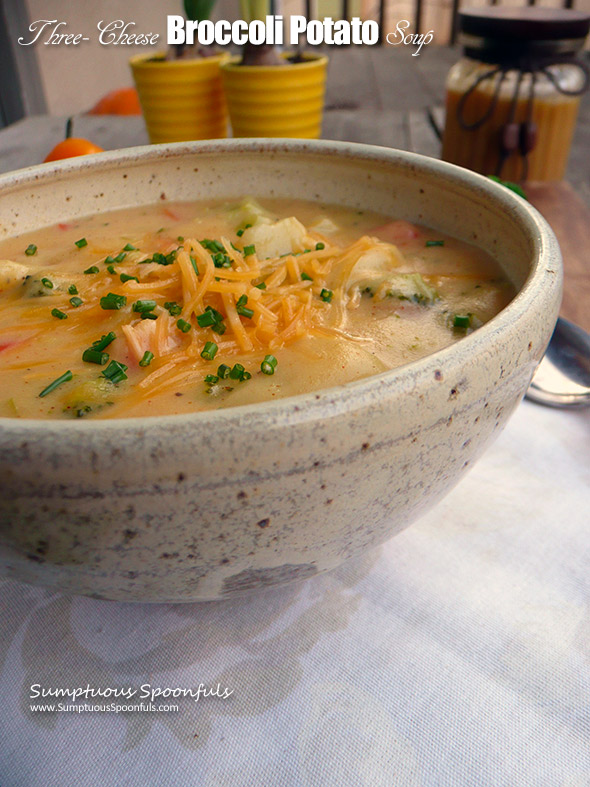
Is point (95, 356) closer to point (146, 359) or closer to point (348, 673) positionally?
point (146, 359)

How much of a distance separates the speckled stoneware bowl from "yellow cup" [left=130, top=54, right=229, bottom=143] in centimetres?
193

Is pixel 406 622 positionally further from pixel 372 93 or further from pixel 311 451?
pixel 372 93

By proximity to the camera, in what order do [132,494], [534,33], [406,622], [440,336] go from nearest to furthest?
[132,494] < [406,622] < [440,336] < [534,33]

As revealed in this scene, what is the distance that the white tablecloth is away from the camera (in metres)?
0.73

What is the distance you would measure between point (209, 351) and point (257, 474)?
37cm

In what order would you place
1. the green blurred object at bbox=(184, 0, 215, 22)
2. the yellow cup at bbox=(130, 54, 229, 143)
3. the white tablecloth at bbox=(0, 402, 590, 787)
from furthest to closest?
the green blurred object at bbox=(184, 0, 215, 22)
the yellow cup at bbox=(130, 54, 229, 143)
the white tablecloth at bbox=(0, 402, 590, 787)

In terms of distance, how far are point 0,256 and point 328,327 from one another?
71 cm

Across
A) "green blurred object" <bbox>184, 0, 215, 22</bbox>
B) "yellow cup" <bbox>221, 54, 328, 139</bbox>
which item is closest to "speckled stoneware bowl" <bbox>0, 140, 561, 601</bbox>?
"yellow cup" <bbox>221, 54, 328, 139</bbox>

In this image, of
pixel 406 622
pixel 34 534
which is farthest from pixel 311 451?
pixel 406 622

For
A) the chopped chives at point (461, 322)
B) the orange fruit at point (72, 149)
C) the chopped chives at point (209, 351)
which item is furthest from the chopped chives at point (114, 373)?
the orange fruit at point (72, 149)

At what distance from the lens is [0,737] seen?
752 mm

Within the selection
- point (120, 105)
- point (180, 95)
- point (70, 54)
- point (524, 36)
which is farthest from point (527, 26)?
point (70, 54)

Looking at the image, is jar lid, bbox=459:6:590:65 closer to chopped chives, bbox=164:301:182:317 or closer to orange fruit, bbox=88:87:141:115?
chopped chives, bbox=164:301:182:317

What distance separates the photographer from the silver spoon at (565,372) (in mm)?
1243
